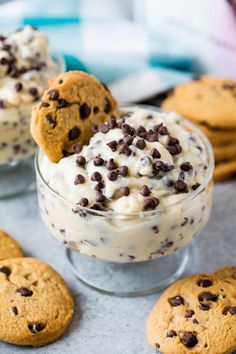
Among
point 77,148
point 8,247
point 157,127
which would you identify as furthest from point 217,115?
point 8,247

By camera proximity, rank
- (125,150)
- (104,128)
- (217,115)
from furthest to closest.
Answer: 1. (217,115)
2. (104,128)
3. (125,150)

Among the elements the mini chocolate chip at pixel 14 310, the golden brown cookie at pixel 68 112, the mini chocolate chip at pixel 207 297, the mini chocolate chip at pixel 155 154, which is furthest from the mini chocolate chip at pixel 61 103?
the mini chocolate chip at pixel 207 297

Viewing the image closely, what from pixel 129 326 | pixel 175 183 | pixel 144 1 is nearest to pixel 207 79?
pixel 144 1

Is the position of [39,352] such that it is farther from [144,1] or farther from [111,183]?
[144,1]

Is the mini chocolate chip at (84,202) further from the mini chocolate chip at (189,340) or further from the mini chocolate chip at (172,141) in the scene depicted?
the mini chocolate chip at (189,340)

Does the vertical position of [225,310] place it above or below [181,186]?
below

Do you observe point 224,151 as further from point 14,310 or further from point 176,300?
point 14,310

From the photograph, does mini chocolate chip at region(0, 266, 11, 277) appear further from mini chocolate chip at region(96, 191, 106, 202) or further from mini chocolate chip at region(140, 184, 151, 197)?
mini chocolate chip at region(140, 184, 151, 197)

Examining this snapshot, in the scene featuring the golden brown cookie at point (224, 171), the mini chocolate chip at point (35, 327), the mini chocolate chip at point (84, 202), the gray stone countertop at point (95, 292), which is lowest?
the gray stone countertop at point (95, 292)

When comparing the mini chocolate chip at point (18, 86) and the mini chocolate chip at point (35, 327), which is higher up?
the mini chocolate chip at point (18, 86)
